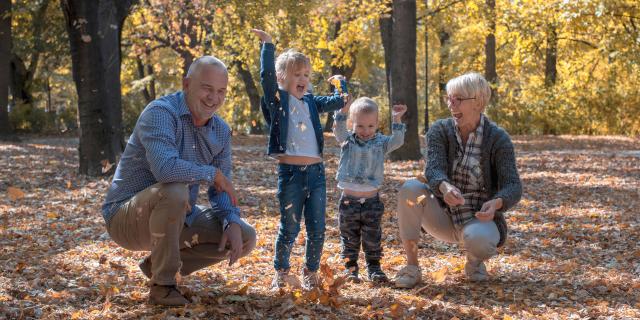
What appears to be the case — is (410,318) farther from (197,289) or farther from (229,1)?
(229,1)

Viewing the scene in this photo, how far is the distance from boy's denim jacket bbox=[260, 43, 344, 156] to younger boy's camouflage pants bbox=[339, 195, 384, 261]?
1.60 feet

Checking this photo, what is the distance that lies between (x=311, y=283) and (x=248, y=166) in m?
9.53

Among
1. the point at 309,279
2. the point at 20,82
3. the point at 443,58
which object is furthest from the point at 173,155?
the point at 443,58

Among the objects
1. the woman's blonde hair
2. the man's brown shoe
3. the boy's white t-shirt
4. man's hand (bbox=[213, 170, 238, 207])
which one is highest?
the woman's blonde hair

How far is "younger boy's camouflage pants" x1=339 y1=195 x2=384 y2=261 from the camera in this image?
534 cm

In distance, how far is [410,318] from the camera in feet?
13.9

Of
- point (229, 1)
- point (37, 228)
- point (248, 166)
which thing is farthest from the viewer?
point (229, 1)

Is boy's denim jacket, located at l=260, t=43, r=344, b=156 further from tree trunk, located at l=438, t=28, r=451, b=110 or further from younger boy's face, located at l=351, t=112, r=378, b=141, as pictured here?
tree trunk, located at l=438, t=28, r=451, b=110

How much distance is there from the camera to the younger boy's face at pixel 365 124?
5.42m

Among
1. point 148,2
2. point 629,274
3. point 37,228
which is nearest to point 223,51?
point 148,2

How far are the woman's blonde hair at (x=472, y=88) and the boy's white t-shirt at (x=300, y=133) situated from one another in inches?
38.4

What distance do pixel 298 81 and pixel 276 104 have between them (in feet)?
0.71

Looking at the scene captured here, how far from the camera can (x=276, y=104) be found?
16.6ft

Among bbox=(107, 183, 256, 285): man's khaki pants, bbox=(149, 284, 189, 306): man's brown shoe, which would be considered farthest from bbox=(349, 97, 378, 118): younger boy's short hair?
bbox=(149, 284, 189, 306): man's brown shoe
